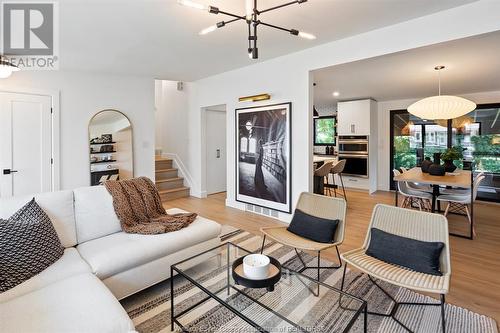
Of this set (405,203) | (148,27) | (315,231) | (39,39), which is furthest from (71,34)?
(405,203)

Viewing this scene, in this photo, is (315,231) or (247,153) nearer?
(315,231)

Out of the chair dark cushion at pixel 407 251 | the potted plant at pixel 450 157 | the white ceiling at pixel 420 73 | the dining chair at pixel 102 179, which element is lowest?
the chair dark cushion at pixel 407 251

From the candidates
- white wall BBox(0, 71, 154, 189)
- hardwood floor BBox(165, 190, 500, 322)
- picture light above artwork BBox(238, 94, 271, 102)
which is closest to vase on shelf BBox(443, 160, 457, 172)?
hardwood floor BBox(165, 190, 500, 322)

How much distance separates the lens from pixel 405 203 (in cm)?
498

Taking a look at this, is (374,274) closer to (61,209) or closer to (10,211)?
(61,209)

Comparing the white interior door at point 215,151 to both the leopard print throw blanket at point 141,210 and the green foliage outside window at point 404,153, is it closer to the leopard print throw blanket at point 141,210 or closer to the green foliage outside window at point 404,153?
the leopard print throw blanket at point 141,210

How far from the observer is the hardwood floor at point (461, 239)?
227 cm

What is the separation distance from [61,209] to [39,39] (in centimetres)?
230

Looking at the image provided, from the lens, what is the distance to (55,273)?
71.4 inches

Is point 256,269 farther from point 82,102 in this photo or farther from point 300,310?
point 82,102

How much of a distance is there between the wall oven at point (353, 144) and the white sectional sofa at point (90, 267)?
16.7ft

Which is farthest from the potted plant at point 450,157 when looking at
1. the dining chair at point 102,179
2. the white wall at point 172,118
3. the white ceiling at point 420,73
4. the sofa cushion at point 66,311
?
the dining chair at point 102,179

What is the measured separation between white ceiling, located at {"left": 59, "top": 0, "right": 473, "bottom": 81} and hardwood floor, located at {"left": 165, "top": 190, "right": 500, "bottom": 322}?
2.54m

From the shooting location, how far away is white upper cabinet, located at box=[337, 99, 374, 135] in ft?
21.5
